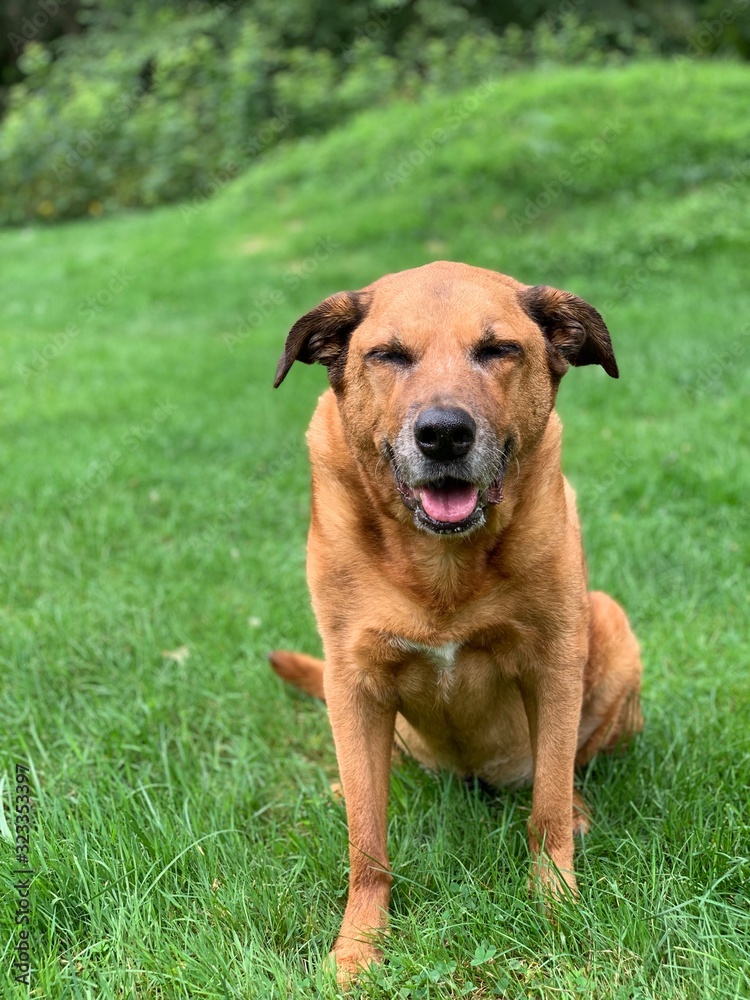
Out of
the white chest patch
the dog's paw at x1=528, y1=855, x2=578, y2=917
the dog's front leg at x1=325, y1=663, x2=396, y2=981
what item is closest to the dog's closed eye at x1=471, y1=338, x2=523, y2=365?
the white chest patch

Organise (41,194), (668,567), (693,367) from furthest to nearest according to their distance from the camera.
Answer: (41,194)
(693,367)
(668,567)

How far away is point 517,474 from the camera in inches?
97.0

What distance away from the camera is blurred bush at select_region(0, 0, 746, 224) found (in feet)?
50.4

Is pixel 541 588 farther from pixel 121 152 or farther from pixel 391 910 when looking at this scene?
pixel 121 152

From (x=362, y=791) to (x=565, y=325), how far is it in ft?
4.62

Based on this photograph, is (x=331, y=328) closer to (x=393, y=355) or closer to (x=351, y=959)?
(x=393, y=355)

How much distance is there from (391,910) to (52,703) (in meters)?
1.58

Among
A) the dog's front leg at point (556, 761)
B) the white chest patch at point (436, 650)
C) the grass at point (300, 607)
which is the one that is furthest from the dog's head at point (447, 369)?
the grass at point (300, 607)

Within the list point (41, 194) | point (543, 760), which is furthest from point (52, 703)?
point (41, 194)

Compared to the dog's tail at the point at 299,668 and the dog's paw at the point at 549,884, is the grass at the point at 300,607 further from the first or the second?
the dog's tail at the point at 299,668

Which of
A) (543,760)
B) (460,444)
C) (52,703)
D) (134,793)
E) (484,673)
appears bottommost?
(52,703)

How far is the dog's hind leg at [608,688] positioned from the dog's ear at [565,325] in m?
0.86

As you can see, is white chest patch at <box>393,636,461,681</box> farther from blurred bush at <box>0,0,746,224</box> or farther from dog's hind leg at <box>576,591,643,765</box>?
blurred bush at <box>0,0,746,224</box>

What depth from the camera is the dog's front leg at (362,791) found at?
96.5 inches
